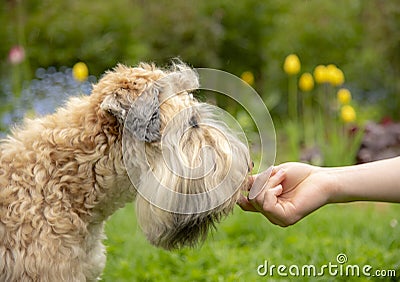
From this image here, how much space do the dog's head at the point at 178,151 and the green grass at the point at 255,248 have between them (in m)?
0.69

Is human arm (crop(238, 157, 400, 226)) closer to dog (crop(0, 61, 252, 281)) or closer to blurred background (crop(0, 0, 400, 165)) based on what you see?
dog (crop(0, 61, 252, 281))

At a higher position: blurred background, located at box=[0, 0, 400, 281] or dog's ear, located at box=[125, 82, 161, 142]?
dog's ear, located at box=[125, 82, 161, 142]

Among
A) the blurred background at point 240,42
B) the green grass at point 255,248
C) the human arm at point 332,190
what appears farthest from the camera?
the blurred background at point 240,42

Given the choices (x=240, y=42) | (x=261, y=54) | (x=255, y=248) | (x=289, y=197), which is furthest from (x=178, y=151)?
(x=261, y=54)

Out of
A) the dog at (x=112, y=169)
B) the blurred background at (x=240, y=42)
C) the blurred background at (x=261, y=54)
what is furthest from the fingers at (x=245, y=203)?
the blurred background at (x=240, y=42)

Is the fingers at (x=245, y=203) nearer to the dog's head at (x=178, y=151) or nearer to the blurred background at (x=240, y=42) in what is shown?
the dog's head at (x=178, y=151)

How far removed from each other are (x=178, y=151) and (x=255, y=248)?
196 cm

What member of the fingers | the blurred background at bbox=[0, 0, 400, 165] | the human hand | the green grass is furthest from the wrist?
the blurred background at bbox=[0, 0, 400, 165]

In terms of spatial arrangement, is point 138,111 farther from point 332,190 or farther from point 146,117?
point 332,190

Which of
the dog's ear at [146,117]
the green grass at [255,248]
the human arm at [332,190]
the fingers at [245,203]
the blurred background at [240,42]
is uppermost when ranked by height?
the dog's ear at [146,117]

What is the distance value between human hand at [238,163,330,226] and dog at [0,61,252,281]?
0.77 ft

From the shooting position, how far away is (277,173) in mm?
3654

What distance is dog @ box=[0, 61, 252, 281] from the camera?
3205mm

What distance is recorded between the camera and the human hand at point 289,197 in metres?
3.54
